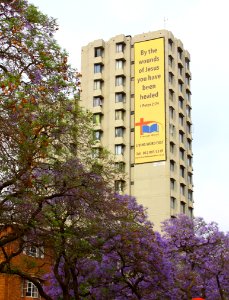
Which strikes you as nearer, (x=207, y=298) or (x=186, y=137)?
(x=207, y=298)

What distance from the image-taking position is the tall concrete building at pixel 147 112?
79.7 m

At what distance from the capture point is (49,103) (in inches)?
809

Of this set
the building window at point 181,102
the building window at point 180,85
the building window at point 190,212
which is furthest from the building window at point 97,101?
the building window at point 190,212

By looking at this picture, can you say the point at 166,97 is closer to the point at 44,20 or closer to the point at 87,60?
the point at 87,60

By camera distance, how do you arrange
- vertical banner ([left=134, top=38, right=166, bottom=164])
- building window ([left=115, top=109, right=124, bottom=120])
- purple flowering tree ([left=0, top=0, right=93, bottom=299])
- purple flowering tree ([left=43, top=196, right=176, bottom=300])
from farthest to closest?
building window ([left=115, top=109, right=124, bottom=120])
vertical banner ([left=134, top=38, right=166, bottom=164])
purple flowering tree ([left=43, top=196, right=176, bottom=300])
purple flowering tree ([left=0, top=0, right=93, bottom=299])

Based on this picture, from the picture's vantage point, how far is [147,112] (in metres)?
81.8

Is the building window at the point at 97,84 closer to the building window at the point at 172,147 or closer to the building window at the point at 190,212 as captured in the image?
the building window at the point at 172,147

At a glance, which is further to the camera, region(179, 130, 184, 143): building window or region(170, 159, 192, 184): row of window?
region(179, 130, 184, 143): building window

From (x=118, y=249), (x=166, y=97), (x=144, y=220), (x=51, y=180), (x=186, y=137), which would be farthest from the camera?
(x=186, y=137)

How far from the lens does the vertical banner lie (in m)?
80.6

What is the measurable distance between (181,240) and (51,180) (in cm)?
2412

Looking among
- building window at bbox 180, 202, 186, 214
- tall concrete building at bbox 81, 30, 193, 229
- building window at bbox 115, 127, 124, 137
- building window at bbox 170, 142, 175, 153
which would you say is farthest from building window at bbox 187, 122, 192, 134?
building window at bbox 180, 202, 186, 214

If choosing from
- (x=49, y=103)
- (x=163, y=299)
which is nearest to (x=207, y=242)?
(x=163, y=299)

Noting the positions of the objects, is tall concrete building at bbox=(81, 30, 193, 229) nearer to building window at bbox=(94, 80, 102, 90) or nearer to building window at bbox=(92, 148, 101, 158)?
building window at bbox=(94, 80, 102, 90)
